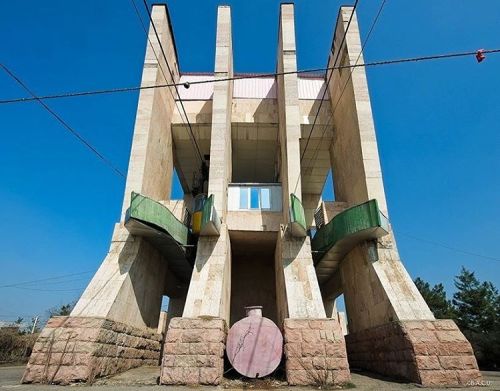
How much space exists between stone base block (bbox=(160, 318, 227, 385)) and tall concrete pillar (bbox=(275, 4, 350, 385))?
6.64 feet

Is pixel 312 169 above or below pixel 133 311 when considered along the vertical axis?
above

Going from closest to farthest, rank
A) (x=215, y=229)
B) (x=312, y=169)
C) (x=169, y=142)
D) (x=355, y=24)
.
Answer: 1. (x=215, y=229)
2. (x=355, y=24)
3. (x=169, y=142)
4. (x=312, y=169)

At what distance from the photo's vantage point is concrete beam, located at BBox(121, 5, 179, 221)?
507 inches

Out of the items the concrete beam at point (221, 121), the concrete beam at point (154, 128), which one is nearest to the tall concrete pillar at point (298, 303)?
the concrete beam at point (221, 121)

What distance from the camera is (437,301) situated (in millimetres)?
39375

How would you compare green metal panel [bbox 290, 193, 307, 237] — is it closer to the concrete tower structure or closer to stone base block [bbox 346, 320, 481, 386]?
the concrete tower structure

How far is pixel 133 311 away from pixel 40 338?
3.19 metres

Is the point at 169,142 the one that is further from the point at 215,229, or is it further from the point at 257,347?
the point at 257,347

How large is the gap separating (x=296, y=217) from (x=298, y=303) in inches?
121

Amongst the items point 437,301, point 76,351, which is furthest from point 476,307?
point 76,351

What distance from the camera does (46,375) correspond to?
313 inches

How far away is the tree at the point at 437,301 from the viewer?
36.3m

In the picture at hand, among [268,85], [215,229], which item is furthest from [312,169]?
[215,229]

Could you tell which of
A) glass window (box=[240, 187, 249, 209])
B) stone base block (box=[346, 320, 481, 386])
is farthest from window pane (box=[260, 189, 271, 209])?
stone base block (box=[346, 320, 481, 386])
